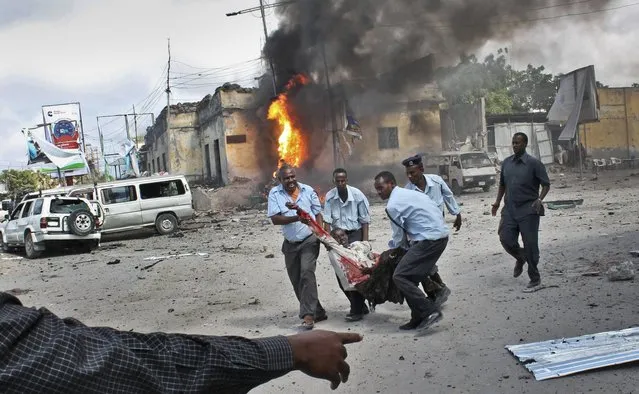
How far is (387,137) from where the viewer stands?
88.9ft

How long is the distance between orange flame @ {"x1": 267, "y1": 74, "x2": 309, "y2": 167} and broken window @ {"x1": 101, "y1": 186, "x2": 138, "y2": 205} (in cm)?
872

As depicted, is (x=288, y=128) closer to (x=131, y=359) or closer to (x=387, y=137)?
(x=387, y=137)

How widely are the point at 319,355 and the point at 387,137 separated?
26072 millimetres

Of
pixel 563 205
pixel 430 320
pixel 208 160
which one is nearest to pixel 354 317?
pixel 430 320

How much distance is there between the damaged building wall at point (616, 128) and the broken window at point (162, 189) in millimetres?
22493

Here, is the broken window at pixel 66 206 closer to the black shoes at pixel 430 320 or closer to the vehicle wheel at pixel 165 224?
the vehicle wheel at pixel 165 224

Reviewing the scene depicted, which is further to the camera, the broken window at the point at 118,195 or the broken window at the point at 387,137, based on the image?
the broken window at the point at 387,137

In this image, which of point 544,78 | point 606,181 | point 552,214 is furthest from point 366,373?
point 544,78

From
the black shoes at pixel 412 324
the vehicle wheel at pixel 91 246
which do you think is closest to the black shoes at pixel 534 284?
the black shoes at pixel 412 324

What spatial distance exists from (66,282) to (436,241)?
7.34 m

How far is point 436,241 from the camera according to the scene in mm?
5055

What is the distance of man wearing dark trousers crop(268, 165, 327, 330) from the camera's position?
18.6 feet

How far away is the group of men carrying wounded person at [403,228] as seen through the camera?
199 inches

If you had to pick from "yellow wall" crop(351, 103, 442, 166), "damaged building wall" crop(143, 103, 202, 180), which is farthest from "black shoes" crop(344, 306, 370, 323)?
"damaged building wall" crop(143, 103, 202, 180)
